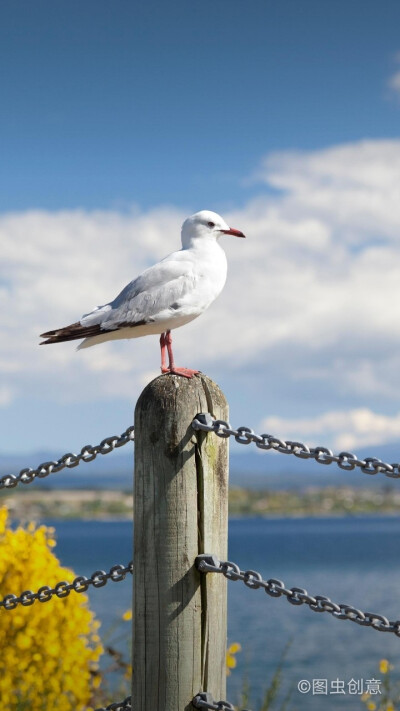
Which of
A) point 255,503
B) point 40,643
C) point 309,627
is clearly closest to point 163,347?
point 40,643

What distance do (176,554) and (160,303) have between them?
143 centimetres

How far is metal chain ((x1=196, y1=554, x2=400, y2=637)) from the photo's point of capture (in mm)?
2828

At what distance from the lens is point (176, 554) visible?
305 centimetres

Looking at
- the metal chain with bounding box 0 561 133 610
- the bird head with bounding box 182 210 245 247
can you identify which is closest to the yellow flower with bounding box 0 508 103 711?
the metal chain with bounding box 0 561 133 610

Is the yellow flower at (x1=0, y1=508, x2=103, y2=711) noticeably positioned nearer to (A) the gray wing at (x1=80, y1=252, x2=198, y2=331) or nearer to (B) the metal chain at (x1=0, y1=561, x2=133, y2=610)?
(B) the metal chain at (x1=0, y1=561, x2=133, y2=610)

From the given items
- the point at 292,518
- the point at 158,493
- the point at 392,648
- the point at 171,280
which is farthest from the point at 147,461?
the point at 292,518

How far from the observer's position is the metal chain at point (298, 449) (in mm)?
2938

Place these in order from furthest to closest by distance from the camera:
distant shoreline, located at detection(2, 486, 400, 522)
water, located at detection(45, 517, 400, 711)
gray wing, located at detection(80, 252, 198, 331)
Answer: distant shoreline, located at detection(2, 486, 400, 522), water, located at detection(45, 517, 400, 711), gray wing, located at detection(80, 252, 198, 331)

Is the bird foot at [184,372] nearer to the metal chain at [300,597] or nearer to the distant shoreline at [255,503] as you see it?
the metal chain at [300,597]

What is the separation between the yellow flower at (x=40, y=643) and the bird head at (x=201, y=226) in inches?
95.0

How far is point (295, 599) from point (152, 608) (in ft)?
1.70

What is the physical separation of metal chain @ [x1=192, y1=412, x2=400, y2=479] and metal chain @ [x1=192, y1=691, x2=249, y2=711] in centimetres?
90

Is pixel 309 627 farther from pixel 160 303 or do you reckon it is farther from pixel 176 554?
pixel 176 554

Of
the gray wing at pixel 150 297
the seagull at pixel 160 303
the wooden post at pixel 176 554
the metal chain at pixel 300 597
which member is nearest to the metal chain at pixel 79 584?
the wooden post at pixel 176 554
